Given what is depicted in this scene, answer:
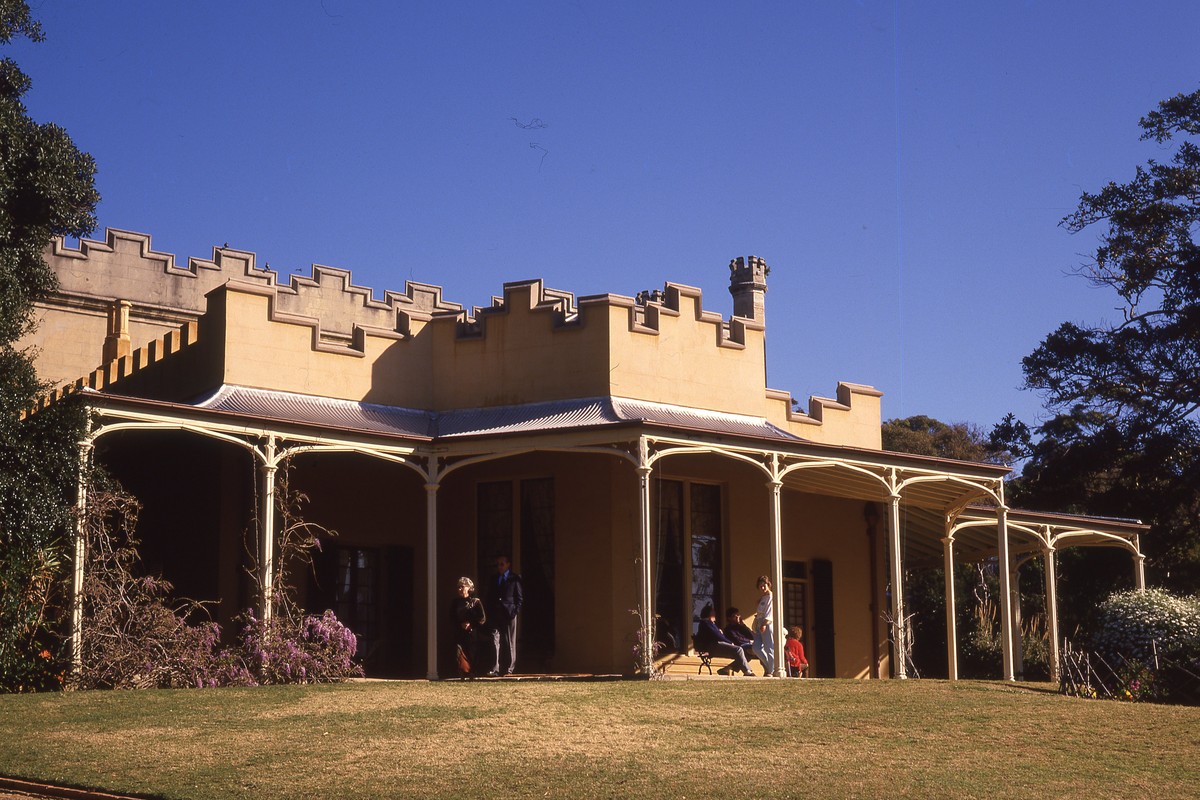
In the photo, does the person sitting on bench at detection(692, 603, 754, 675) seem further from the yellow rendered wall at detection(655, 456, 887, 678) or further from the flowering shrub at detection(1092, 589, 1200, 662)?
the flowering shrub at detection(1092, 589, 1200, 662)

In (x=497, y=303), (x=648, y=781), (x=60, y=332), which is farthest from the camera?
(x=60, y=332)

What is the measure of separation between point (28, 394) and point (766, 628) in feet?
29.4

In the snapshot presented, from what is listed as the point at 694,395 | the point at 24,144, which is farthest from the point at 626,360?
the point at 24,144

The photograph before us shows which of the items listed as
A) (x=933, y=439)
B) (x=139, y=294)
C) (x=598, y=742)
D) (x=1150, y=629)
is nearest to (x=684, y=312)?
(x=1150, y=629)

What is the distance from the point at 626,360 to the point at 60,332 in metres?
12.7

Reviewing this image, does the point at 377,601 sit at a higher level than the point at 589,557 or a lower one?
lower

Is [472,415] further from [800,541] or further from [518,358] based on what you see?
[800,541]

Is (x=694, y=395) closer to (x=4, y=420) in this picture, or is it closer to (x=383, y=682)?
(x=383, y=682)

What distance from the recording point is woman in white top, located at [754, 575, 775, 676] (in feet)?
61.7

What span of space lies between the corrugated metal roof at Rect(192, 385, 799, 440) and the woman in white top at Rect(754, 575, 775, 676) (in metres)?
1.90

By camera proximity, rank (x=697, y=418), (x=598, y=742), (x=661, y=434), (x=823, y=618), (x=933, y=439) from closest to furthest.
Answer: (x=598, y=742), (x=661, y=434), (x=697, y=418), (x=823, y=618), (x=933, y=439)

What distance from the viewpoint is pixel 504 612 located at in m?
18.9

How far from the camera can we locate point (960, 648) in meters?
29.9

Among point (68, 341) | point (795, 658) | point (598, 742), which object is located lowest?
point (598, 742)
